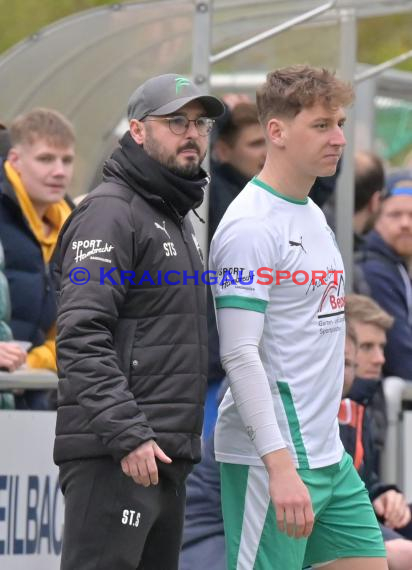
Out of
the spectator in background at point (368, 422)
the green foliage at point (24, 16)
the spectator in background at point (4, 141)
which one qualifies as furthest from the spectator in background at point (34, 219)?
the green foliage at point (24, 16)

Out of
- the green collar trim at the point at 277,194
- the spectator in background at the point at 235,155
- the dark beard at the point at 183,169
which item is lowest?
the green collar trim at the point at 277,194

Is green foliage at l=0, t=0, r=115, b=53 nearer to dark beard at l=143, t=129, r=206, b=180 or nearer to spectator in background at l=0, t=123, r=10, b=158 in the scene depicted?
spectator in background at l=0, t=123, r=10, b=158

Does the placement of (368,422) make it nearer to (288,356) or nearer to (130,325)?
(288,356)

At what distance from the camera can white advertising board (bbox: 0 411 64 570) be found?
19.4 ft

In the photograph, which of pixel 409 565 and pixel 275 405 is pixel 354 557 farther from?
pixel 409 565

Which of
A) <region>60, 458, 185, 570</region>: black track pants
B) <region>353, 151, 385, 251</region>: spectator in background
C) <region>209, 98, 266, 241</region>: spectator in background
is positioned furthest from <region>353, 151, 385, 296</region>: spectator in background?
<region>60, 458, 185, 570</region>: black track pants

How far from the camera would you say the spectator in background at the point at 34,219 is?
664cm


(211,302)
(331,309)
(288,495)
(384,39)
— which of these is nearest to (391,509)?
(211,302)

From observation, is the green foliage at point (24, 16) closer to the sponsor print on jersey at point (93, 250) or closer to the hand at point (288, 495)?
the sponsor print on jersey at point (93, 250)

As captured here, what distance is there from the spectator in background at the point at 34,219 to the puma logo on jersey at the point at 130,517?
6.13 ft

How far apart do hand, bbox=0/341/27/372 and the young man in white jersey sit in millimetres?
1416

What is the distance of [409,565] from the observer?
20.1 feet

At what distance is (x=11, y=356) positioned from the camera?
597 centimetres

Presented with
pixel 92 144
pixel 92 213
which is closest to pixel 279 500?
pixel 92 213
